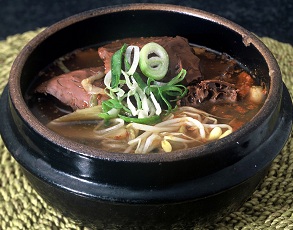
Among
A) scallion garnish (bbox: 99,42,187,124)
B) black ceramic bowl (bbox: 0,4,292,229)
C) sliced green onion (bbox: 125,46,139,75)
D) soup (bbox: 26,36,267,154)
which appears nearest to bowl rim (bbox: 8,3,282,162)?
black ceramic bowl (bbox: 0,4,292,229)

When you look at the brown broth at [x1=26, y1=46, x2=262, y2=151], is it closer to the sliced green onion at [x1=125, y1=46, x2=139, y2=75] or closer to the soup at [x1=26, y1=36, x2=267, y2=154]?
Result: the soup at [x1=26, y1=36, x2=267, y2=154]

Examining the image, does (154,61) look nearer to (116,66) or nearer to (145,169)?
(116,66)

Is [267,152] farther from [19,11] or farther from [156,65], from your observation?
[19,11]

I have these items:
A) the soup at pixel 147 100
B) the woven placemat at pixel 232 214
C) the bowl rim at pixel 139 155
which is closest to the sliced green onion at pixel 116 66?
the soup at pixel 147 100

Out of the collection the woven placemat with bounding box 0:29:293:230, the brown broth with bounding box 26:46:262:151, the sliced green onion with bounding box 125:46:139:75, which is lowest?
the woven placemat with bounding box 0:29:293:230

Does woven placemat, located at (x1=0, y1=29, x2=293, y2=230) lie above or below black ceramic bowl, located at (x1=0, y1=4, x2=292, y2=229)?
below
